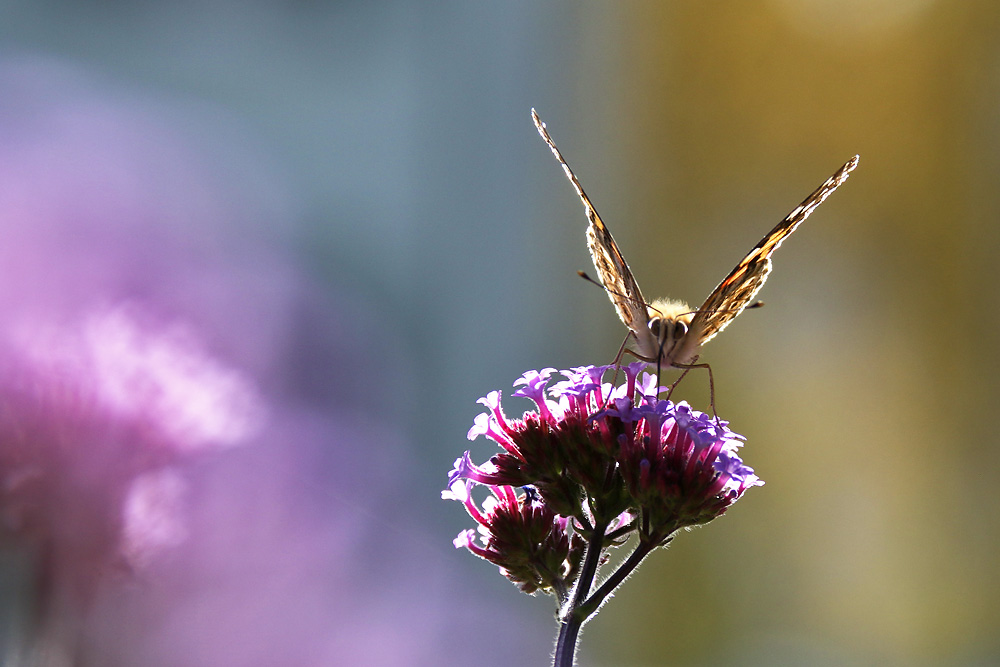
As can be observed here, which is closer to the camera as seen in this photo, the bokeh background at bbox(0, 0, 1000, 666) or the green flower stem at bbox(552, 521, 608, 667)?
the green flower stem at bbox(552, 521, 608, 667)

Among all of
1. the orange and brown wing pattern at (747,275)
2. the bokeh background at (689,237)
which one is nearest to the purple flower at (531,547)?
the orange and brown wing pattern at (747,275)

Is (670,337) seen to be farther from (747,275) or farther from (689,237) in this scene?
(689,237)

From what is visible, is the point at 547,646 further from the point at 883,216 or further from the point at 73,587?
the point at 73,587

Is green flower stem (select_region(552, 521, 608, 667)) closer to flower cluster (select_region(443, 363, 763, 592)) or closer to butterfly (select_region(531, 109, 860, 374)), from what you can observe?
flower cluster (select_region(443, 363, 763, 592))

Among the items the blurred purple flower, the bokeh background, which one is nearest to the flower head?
the blurred purple flower

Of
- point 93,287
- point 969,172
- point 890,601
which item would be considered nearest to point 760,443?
point 890,601

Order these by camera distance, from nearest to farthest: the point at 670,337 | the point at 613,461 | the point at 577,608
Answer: the point at 577,608, the point at 613,461, the point at 670,337

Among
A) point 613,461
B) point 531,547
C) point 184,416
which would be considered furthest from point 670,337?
point 184,416
